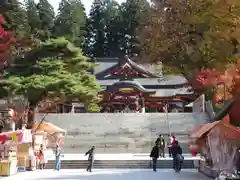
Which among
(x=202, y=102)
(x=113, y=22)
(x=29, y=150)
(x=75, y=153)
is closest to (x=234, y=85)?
(x=29, y=150)

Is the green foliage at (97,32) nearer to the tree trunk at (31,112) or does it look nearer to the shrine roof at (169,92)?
the shrine roof at (169,92)

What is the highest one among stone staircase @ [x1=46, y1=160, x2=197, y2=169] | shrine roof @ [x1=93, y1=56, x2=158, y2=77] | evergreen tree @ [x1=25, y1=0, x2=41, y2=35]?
evergreen tree @ [x1=25, y1=0, x2=41, y2=35]

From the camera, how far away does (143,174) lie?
1802 centimetres

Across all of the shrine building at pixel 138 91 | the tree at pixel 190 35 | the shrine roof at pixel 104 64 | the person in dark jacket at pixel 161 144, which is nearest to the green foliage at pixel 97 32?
the shrine roof at pixel 104 64

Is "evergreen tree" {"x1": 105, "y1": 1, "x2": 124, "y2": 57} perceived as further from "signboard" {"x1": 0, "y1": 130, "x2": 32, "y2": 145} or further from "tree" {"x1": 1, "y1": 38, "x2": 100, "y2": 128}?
"signboard" {"x1": 0, "y1": 130, "x2": 32, "y2": 145}

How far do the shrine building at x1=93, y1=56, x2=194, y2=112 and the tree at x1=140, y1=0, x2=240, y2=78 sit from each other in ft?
26.7

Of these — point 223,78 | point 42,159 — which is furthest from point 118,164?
point 223,78

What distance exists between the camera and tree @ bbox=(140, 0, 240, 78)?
19169mm

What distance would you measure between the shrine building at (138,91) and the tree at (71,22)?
14312mm

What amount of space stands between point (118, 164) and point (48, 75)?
21.9 ft

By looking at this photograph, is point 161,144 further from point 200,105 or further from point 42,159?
point 200,105

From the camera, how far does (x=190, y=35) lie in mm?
28375

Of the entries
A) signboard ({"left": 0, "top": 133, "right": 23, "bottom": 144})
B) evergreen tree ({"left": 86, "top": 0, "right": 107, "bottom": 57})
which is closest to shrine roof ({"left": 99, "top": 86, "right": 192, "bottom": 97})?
signboard ({"left": 0, "top": 133, "right": 23, "bottom": 144})

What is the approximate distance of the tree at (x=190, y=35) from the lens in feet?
62.9
